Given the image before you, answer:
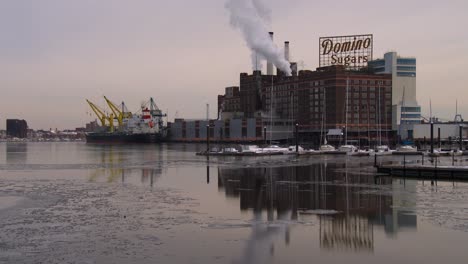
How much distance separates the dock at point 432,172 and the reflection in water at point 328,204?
3821 mm

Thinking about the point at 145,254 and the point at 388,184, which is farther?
the point at 388,184

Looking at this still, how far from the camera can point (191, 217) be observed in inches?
1246

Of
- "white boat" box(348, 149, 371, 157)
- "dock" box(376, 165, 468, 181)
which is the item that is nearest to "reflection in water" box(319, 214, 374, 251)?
"dock" box(376, 165, 468, 181)

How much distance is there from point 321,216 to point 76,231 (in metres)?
13.3

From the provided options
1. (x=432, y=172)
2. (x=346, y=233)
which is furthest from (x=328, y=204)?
(x=432, y=172)

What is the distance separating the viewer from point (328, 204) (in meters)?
36.8

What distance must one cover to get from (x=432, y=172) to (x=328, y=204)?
23.8 m

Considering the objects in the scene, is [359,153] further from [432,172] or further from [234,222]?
[234,222]

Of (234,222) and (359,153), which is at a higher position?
(359,153)

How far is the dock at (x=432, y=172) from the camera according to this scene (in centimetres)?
5475

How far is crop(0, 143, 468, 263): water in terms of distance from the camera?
907 inches

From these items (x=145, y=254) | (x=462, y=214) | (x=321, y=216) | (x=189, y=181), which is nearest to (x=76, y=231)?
(x=145, y=254)

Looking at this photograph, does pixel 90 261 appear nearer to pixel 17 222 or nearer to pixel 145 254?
pixel 145 254

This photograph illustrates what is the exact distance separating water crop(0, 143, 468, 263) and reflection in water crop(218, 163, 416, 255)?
73 millimetres
